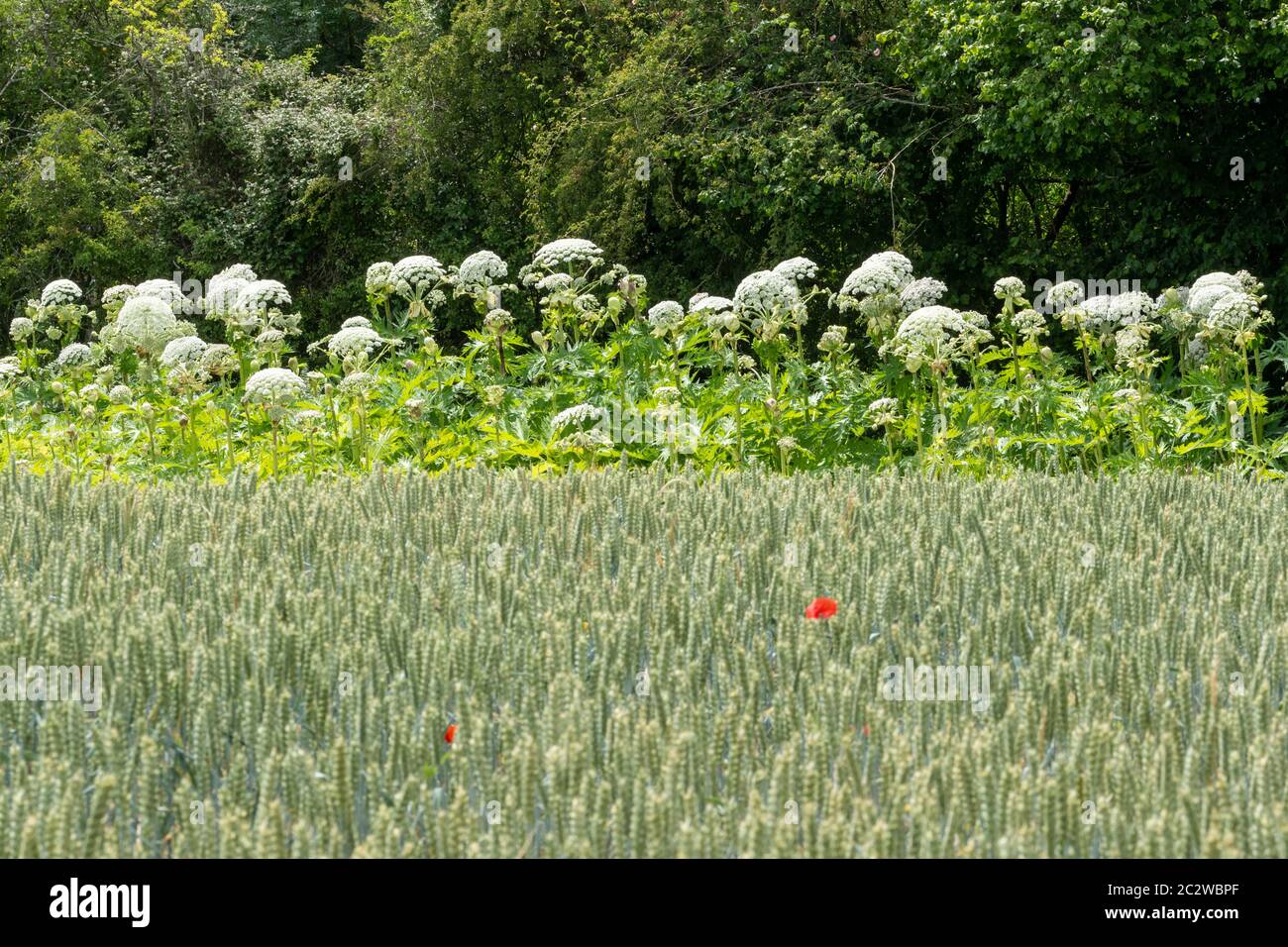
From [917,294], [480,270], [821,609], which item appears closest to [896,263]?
[917,294]

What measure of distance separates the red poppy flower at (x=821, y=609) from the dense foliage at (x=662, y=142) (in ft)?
33.4

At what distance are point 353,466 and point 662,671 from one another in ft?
13.3

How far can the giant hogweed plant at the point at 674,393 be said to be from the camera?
20.2 ft

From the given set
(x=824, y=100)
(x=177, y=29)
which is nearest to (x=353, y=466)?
(x=824, y=100)

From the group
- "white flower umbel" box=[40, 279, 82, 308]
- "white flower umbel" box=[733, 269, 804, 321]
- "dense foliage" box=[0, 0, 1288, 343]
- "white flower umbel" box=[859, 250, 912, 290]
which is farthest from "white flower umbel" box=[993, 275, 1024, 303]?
"dense foliage" box=[0, 0, 1288, 343]

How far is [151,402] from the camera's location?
269 inches

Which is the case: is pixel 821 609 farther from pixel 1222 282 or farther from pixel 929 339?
pixel 1222 282

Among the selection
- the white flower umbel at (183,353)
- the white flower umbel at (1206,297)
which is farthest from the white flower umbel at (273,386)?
the white flower umbel at (1206,297)

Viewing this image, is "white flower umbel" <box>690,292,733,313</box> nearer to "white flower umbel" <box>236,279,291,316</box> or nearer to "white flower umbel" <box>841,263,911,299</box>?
"white flower umbel" <box>841,263,911,299</box>

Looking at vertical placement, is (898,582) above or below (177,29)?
below

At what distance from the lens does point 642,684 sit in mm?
2418

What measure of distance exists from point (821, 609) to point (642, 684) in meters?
0.48
